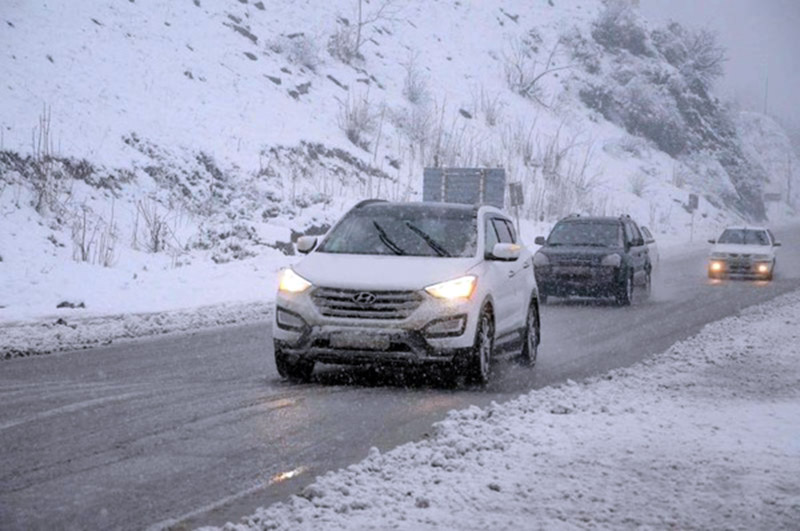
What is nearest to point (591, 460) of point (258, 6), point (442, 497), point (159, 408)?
point (442, 497)

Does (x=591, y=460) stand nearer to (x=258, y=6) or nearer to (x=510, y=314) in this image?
(x=510, y=314)

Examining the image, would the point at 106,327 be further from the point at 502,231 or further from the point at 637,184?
the point at 637,184

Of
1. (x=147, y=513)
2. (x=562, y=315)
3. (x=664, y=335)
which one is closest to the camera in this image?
(x=147, y=513)

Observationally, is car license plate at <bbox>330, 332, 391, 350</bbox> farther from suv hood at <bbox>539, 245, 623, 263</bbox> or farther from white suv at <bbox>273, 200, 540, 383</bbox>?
suv hood at <bbox>539, 245, 623, 263</bbox>

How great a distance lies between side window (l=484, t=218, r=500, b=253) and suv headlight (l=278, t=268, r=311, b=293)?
2.08m

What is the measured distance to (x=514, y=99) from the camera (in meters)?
64.1

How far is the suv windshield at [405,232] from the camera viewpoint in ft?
38.1

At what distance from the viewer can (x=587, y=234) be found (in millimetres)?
23781

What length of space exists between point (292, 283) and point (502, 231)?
3288 millimetres

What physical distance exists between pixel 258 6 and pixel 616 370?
42.2 meters

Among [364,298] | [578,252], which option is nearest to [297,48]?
[578,252]

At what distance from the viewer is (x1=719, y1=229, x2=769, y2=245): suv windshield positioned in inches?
1315

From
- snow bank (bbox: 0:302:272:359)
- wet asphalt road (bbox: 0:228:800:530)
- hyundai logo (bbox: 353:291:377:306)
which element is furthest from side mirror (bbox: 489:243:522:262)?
snow bank (bbox: 0:302:272:359)

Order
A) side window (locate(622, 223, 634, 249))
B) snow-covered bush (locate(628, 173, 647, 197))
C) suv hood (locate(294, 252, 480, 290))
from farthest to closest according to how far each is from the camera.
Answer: snow-covered bush (locate(628, 173, 647, 197)), side window (locate(622, 223, 634, 249)), suv hood (locate(294, 252, 480, 290))
